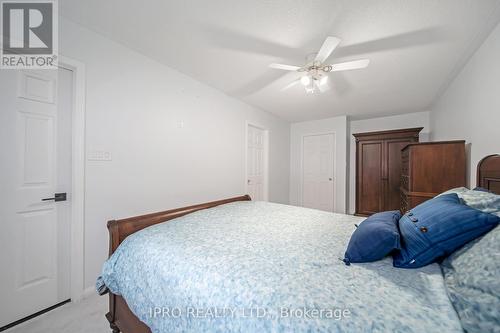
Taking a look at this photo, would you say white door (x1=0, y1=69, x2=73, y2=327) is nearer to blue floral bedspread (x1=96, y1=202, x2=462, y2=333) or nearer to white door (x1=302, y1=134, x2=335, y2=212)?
blue floral bedspread (x1=96, y1=202, x2=462, y2=333)

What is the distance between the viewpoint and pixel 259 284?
0.74 metres

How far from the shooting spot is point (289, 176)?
504 cm

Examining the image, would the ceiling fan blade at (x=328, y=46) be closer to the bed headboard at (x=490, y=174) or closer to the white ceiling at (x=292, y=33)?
the white ceiling at (x=292, y=33)

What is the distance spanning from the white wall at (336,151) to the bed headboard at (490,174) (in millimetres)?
2686

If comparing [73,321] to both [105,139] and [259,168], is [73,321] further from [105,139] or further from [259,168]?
[259,168]

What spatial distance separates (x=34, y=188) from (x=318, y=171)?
4.71 m

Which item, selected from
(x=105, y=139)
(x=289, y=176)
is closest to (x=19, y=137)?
(x=105, y=139)

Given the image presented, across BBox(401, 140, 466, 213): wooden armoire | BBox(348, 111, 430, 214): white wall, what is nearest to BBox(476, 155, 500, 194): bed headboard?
BBox(401, 140, 466, 213): wooden armoire

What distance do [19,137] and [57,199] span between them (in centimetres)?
55

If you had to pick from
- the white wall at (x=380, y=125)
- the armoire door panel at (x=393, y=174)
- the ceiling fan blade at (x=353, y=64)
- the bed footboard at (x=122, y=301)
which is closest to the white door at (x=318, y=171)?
the white wall at (x=380, y=125)

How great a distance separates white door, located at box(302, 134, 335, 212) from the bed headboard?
2.86m

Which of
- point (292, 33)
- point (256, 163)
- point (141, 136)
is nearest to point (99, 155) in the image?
point (141, 136)

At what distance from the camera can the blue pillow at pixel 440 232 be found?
76 centimetres

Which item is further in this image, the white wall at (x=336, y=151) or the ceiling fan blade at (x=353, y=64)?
the white wall at (x=336, y=151)
